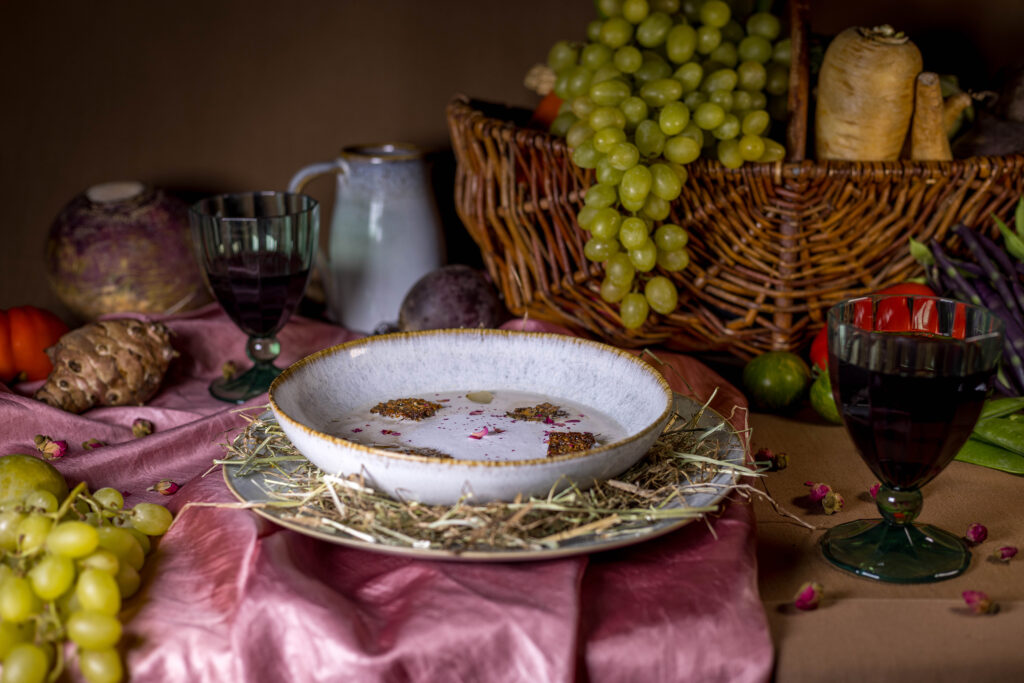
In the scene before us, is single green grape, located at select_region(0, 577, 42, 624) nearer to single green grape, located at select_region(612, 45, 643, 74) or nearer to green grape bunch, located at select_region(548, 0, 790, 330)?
green grape bunch, located at select_region(548, 0, 790, 330)

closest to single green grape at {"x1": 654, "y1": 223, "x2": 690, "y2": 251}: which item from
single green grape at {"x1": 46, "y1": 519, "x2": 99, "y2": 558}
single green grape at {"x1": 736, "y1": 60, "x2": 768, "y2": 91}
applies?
single green grape at {"x1": 736, "y1": 60, "x2": 768, "y2": 91}

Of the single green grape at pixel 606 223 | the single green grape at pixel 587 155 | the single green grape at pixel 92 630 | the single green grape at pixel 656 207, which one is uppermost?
the single green grape at pixel 587 155

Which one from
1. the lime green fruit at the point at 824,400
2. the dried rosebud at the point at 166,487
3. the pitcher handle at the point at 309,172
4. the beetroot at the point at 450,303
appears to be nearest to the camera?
the dried rosebud at the point at 166,487

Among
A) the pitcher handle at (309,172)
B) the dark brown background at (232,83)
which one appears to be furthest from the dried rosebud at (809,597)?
the dark brown background at (232,83)

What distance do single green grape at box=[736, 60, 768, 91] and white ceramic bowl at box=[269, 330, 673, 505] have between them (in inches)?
18.3

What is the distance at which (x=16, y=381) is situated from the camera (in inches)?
A: 49.5

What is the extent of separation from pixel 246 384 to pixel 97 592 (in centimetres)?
65

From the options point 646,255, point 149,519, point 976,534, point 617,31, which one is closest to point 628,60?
point 617,31

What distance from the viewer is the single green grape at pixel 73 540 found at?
2.22 feet

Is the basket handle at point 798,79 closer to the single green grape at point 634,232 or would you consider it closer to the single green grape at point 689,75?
the single green grape at point 689,75

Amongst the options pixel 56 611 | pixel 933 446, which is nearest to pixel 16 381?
pixel 56 611

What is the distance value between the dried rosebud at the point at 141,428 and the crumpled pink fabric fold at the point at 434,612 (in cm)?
35

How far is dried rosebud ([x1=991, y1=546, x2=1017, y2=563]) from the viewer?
2.64 feet

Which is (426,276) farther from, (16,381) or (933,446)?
(933,446)
